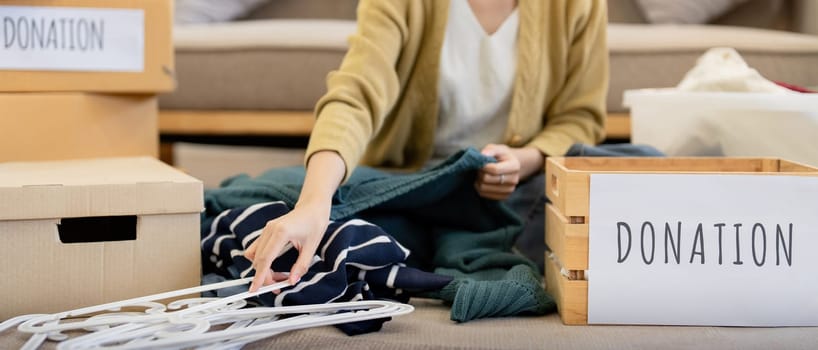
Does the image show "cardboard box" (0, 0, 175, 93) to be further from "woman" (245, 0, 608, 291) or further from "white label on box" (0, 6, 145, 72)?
"woman" (245, 0, 608, 291)

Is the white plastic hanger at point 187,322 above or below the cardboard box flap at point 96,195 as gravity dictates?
below

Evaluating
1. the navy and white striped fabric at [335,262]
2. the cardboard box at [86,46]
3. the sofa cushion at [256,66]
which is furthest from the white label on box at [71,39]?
the sofa cushion at [256,66]

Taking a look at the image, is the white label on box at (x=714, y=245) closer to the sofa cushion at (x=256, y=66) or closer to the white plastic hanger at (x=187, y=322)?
the white plastic hanger at (x=187, y=322)

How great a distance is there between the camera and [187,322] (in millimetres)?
598

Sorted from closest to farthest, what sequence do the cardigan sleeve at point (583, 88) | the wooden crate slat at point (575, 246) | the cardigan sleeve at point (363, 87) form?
the wooden crate slat at point (575, 246)
the cardigan sleeve at point (363, 87)
the cardigan sleeve at point (583, 88)

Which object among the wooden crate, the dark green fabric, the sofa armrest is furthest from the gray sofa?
the wooden crate

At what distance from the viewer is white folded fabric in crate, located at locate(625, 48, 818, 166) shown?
34.9 inches

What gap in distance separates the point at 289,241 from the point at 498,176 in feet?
0.99

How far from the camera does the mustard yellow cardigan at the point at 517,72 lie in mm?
978

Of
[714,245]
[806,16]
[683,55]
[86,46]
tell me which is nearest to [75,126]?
[86,46]

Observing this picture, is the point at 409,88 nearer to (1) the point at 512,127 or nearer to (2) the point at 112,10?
(1) the point at 512,127

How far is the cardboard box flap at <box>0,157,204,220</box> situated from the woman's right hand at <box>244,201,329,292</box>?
Answer: 0.10 metres

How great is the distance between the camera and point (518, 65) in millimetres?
1043

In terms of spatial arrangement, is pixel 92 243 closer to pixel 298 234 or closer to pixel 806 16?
pixel 298 234
